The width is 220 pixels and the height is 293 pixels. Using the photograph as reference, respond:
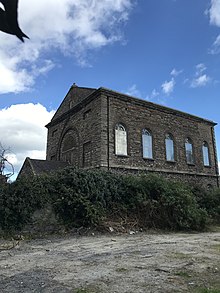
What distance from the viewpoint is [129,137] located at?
18.2m

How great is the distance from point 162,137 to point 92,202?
10385 millimetres

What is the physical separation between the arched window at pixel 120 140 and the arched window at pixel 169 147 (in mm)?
4135

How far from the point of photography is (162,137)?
2025cm

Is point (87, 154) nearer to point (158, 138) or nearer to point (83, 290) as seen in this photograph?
point (158, 138)

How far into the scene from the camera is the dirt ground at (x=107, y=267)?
430 cm

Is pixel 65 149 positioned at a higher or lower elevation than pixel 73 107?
lower

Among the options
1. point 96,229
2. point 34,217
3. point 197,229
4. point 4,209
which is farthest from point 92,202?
point 197,229

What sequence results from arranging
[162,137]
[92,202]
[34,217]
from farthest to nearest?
[162,137], [92,202], [34,217]

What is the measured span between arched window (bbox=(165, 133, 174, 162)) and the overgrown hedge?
271 inches

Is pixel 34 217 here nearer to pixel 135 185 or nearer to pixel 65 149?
pixel 135 185

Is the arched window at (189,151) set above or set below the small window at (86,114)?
below

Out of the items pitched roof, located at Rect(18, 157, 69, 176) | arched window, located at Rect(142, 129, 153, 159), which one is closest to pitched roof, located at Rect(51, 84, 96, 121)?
arched window, located at Rect(142, 129, 153, 159)

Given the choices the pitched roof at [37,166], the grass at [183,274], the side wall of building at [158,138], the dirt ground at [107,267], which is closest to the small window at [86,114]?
the side wall of building at [158,138]

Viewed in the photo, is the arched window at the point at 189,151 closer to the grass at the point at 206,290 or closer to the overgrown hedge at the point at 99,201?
the overgrown hedge at the point at 99,201
